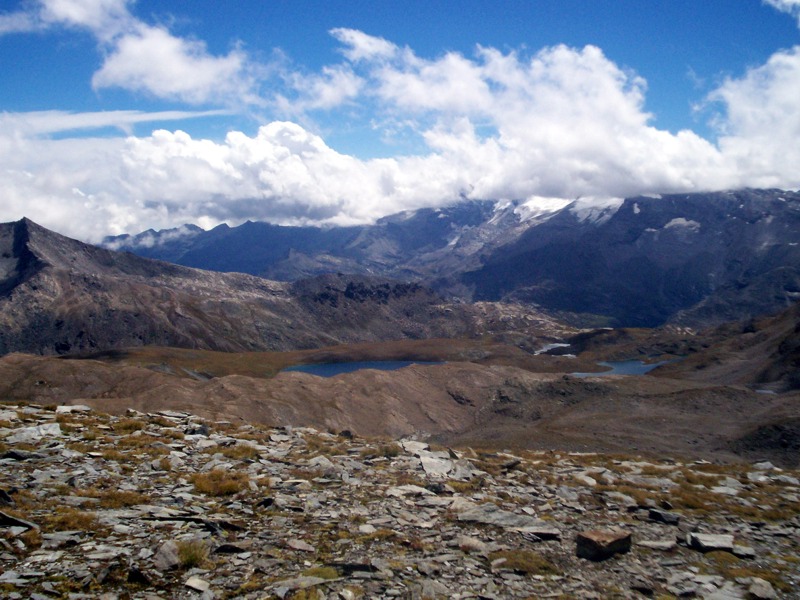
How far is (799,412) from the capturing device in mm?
86625

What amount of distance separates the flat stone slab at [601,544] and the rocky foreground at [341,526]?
0.16ft

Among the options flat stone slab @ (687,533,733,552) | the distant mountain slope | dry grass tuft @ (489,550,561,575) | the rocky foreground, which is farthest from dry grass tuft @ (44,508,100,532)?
the distant mountain slope

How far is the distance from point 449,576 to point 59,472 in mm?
13474

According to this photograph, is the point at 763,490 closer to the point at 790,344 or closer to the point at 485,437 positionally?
the point at 485,437

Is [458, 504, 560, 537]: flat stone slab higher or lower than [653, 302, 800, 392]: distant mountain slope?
higher

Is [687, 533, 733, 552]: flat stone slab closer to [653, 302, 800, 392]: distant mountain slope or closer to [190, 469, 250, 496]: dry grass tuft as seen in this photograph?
[190, 469, 250, 496]: dry grass tuft

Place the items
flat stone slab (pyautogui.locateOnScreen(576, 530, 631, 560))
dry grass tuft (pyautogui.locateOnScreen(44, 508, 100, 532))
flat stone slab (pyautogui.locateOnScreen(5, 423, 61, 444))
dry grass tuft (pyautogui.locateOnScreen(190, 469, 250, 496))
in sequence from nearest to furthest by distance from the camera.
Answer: dry grass tuft (pyautogui.locateOnScreen(44, 508, 100, 532))
flat stone slab (pyautogui.locateOnScreen(576, 530, 631, 560))
dry grass tuft (pyautogui.locateOnScreen(190, 469, 250, 496))
flat stone slab (pyautogui.locateOnScreen(5, 423, 61, 444))

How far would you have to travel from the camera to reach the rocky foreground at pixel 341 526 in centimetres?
1176

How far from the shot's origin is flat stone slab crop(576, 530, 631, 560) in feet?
48.5

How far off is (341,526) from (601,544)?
24.6 ft

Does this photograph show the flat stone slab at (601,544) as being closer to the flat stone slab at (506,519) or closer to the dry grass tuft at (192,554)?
the flat stone slab at (506,519)

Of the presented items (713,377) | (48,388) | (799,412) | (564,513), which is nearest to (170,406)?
(48,388)

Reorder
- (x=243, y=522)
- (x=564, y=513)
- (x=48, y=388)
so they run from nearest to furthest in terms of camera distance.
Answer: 1. (x=243, y=522)
2. (x=564, y=513)
3. (x=48, y=388)

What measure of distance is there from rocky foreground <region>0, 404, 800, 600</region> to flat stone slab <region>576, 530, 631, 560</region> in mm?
49
